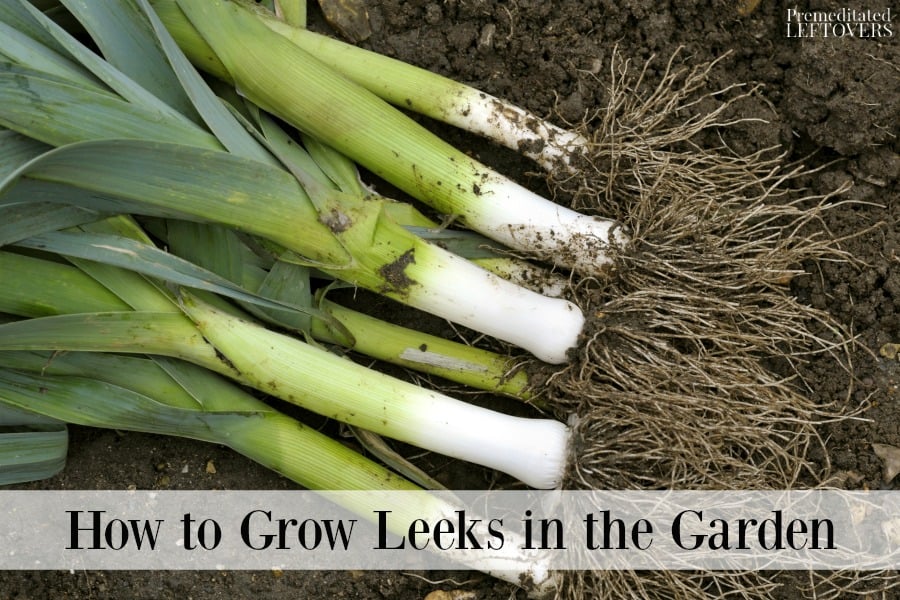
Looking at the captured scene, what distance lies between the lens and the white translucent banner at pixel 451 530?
5.19 ft

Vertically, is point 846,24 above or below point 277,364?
above

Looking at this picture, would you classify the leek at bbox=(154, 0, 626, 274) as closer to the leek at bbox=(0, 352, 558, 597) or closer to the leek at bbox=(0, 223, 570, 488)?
the leek at bbox=(0, 223, 570, 488)

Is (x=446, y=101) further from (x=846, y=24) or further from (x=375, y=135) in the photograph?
(x=846, y=24)

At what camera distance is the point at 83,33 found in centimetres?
163

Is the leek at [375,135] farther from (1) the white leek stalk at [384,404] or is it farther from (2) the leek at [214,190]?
(1) the white leek stalk at [384,404]

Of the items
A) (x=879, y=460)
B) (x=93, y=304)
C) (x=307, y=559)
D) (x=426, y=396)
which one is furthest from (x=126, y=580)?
(x=879, y=460)

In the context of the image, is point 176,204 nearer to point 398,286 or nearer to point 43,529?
point 398,286

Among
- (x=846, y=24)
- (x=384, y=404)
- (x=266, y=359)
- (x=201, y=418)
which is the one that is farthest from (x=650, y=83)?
(x=201, y=418)

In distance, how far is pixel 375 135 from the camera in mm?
1588

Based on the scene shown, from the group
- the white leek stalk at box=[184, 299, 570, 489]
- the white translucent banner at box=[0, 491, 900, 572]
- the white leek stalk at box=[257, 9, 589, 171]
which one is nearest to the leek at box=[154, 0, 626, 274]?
the white leek stalk at box=[257, 9, 589, 171]

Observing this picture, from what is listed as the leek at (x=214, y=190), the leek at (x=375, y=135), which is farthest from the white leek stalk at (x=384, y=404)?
the leek at (x=375, y=135)

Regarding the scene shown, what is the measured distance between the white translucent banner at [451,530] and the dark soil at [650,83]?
0.11 ft

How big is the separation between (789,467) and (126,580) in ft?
4.31

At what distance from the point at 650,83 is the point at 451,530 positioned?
100cm
